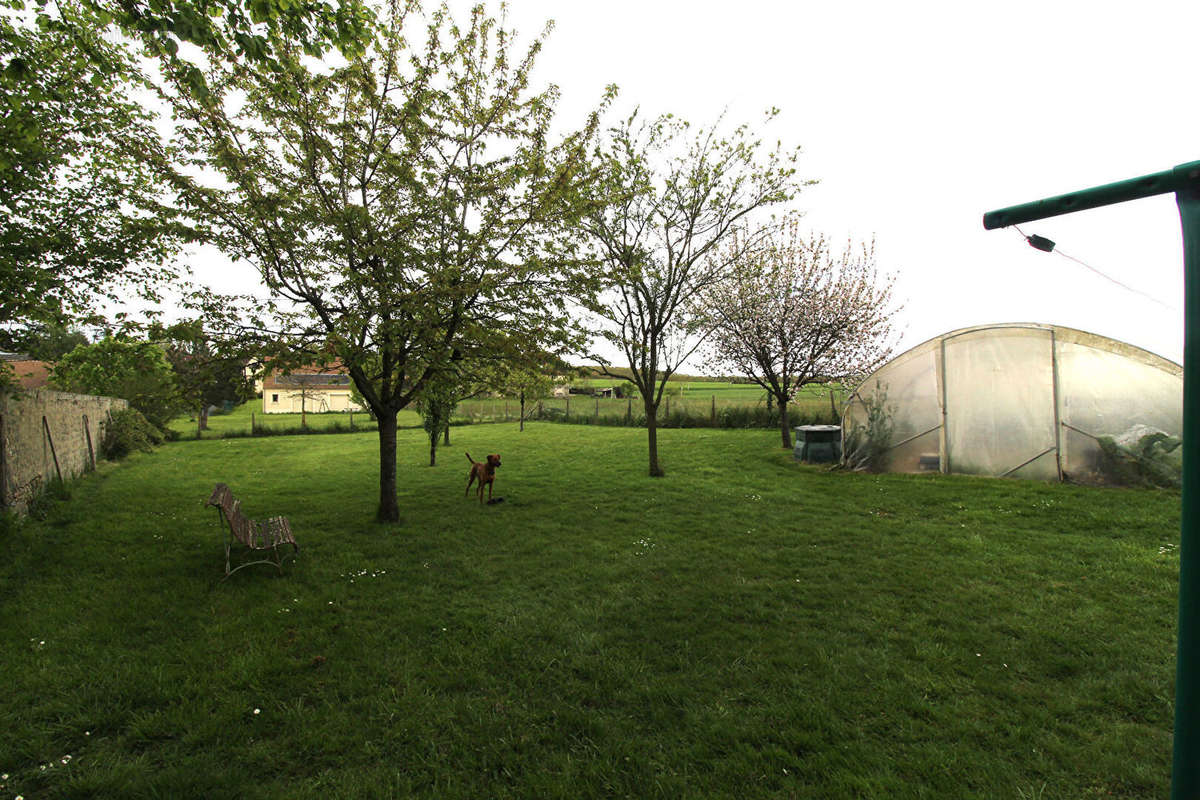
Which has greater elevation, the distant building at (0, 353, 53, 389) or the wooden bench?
the distant building at (0, 353, 53, 389)

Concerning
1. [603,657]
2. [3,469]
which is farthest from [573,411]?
[603,657]

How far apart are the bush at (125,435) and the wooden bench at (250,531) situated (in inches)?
580

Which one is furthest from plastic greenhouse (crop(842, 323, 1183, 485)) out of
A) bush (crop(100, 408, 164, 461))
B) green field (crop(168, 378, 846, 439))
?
bush (crop(100, 408, 164, 461))

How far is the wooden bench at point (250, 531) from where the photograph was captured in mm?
5359

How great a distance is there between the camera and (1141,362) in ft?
29.5

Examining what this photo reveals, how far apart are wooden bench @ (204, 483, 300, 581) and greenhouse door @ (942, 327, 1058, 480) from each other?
13.3m

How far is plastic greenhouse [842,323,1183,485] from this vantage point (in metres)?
8.84

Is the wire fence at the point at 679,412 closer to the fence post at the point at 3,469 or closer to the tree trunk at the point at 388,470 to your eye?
the tree trunk at the point at 388,470

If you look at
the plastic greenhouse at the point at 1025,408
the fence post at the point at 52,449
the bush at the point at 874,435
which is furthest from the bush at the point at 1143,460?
the fence post at the point at 52,449

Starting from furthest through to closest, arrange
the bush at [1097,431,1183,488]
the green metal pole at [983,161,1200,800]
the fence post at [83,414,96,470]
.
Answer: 1. the fence post at [83,414,96,470]
2. the bush at [1097,431,1183,488]
3. the green metal pole at [983,161,1200,800]

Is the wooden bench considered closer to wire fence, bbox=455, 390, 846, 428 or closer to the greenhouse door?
the greenhouse door

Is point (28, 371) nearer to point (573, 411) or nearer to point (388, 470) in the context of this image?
point (573, 411)

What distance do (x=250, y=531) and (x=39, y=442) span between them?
24.0 feet

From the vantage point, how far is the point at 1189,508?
5.21 ft
